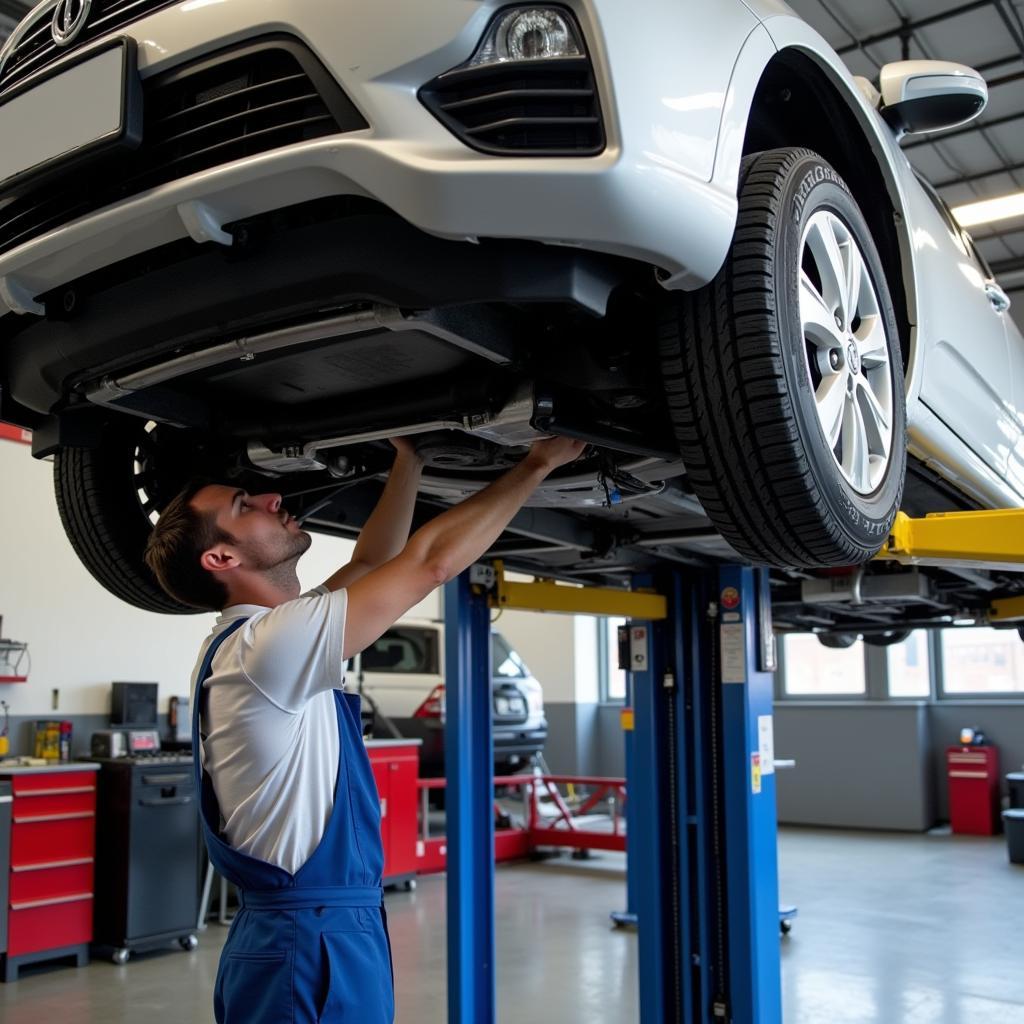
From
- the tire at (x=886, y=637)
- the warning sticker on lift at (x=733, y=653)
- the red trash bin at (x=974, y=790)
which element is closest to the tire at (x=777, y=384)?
the warning sticker on lift at (x=733, y=653)

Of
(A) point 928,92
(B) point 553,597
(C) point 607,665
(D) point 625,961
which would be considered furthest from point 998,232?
(A) point 928,92

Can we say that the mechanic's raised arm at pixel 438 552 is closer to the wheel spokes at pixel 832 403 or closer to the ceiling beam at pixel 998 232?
the wheel spokes at pixel 832 403

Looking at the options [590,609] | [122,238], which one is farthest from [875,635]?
[122,238]

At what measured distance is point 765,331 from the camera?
1396 millimetres

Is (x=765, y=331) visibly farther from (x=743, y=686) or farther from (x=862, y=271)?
(x=743, y=686)

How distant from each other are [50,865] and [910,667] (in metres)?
8.16

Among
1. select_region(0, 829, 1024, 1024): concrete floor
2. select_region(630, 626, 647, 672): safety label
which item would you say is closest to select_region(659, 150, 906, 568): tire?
select_region(630, 626, 647, 672): safety label

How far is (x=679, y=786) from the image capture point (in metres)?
3.73

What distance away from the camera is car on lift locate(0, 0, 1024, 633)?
121 cm

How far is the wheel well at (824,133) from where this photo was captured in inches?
68.6

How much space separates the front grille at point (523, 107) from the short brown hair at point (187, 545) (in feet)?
2.78

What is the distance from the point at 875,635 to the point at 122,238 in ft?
17.2

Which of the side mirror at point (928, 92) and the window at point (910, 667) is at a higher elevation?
the side mirror at point (928, 92)

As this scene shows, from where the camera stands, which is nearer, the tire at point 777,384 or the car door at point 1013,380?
the tire at point 777,384
